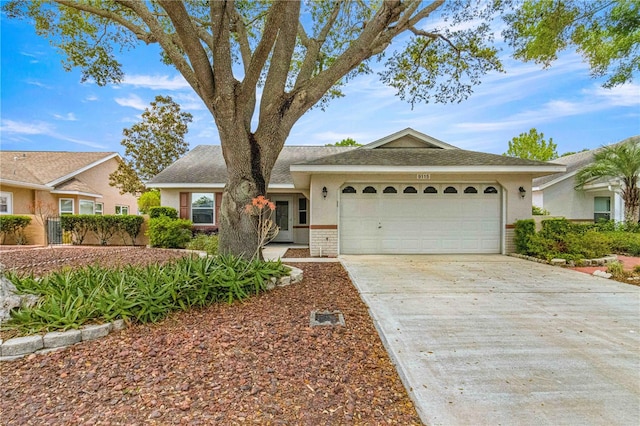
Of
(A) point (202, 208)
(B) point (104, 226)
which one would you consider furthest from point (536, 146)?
(B) point (104, 226)

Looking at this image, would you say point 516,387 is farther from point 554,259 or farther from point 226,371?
point 554,259

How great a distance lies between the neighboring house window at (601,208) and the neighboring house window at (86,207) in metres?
27.9

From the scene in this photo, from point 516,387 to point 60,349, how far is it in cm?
456

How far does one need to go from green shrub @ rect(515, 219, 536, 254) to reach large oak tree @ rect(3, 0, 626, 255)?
14.9 ft

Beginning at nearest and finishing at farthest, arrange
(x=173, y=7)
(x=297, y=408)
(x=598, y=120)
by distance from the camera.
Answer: (x=297, y=408), (x=173, y=7), (x=598, y=120)

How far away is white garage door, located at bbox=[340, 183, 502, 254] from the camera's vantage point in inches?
404

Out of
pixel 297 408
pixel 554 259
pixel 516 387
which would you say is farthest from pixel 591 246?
pixel 297 408

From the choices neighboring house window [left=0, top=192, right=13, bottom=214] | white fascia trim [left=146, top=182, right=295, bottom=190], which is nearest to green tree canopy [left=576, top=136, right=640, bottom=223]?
white fascia trim [left=146, top=182, right=295, bottom=190]

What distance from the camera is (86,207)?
18.4 meters

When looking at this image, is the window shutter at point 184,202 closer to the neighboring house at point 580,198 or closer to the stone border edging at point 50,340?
the stone border edging at point 50,340

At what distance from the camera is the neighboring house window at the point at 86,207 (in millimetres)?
18014

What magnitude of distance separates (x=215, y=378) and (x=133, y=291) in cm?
215

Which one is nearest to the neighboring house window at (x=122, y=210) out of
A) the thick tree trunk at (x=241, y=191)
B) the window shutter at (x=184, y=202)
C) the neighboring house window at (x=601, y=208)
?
the window shutter at (x=184, y=202)

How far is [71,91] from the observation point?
10711mm
